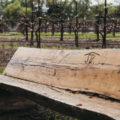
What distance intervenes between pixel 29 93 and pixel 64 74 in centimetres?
38

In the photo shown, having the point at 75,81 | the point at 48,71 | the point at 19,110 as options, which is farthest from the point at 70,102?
the point at 19,110

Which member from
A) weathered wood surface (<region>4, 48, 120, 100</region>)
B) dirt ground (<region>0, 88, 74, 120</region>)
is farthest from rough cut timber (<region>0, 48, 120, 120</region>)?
dirt ground (<region>0, 88, 74, 120</region>)

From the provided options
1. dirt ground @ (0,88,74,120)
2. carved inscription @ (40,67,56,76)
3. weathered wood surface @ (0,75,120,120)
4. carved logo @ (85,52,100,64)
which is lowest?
dirt ground @ (0,88,74,120)

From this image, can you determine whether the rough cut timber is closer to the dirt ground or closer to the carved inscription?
the carved inscription

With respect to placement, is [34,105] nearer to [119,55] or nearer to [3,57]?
[119,55]

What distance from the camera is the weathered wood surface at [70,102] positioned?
205 centimetres

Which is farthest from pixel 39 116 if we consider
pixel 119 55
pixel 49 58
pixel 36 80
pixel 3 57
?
pixel 3 57

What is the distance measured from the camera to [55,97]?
2580 millimetres

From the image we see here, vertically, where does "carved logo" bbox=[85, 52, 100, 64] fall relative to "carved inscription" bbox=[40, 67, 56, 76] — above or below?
above

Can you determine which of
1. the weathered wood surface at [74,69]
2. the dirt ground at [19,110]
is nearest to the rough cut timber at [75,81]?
the weathered wood surface at [74,69]

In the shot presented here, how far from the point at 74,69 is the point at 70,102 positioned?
533 mm

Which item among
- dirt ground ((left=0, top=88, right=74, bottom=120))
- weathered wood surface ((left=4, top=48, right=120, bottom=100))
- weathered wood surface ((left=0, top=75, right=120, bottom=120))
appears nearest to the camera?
weathered wood surface ((left=0, top=75, right=120, bottom=120))

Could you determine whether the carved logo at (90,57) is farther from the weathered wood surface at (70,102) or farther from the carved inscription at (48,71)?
the carved inscription at (48,71)

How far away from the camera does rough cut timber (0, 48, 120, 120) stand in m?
2.24
